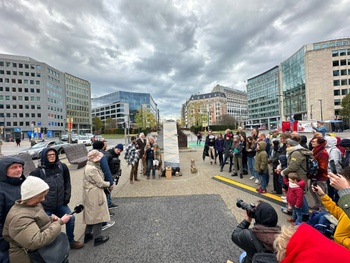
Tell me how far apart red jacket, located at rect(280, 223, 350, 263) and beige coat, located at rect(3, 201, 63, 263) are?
2.13 m

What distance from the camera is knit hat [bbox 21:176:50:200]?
1.79 metres

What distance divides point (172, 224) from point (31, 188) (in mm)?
2807

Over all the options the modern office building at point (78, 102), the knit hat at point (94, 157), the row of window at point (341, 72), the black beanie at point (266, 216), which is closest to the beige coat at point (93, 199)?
the knit hat at point (94, 157)

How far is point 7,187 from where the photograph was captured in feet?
6.77

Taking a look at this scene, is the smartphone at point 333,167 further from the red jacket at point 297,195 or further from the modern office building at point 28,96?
the modern office building at point 28,96

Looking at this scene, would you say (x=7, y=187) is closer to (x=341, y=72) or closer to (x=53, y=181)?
(x=53, y=181)

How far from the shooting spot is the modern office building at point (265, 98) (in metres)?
85.3

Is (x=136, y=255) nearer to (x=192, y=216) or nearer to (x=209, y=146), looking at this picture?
(x=192, y=216)

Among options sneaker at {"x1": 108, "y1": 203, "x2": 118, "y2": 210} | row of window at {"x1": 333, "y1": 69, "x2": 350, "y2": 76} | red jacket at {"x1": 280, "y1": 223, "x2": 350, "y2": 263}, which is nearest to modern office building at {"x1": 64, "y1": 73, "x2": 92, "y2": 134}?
sneaker at {"x1": 108, "y1": 203, "x2": 118, "y2": 210}

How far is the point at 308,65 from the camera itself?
55.1 meters

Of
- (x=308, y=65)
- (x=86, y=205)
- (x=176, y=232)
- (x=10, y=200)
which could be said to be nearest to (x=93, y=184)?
(x=86, y=205)

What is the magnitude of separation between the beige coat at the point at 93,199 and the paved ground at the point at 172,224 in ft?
1.65

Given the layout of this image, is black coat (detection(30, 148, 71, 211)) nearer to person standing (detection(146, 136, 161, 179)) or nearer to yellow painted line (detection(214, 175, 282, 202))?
person standing (detection(146, 136, 161, 179))

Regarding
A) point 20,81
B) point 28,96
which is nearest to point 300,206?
point 28,96
